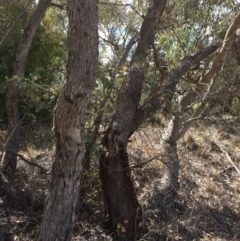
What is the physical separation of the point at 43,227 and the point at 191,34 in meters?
4.00

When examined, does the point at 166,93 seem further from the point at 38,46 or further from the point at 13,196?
the point at 38,46

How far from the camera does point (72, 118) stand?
3.64 meters

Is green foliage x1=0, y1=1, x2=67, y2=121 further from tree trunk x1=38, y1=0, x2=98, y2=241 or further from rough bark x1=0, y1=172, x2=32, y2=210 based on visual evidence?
tree trunk x1=38, y1=0, x2=98, y2=241

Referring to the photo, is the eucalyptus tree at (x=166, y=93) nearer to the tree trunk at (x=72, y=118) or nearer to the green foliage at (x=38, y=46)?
the tree trunk at (x=72, y=118)

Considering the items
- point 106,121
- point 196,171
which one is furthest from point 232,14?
point 106,121

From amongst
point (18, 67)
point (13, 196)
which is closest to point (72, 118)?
point (13, 196)

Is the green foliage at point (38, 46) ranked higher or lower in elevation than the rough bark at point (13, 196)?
higher

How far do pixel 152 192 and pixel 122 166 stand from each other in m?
1.15

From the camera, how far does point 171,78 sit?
557 centimetres

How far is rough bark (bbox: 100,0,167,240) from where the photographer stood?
523cm

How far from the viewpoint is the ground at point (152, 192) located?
537 cm

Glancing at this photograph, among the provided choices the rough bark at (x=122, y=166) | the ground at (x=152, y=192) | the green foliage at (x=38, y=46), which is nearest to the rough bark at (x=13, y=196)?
the ground at (x=152, y=192)

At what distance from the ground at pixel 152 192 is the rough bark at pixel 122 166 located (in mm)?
195

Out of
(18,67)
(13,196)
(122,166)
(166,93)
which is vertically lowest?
(13,196)
